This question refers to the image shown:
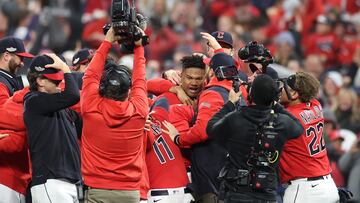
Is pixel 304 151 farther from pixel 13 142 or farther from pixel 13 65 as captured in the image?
pixel 13 65

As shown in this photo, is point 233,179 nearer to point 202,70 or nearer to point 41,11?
point 202,70

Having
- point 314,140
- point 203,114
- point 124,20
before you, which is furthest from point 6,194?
point 314,140

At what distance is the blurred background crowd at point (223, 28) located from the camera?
17.9 meters

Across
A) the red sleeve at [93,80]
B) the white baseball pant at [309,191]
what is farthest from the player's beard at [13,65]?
the white baseball pant at [309,191]

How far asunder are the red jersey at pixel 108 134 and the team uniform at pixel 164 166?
2.48ft

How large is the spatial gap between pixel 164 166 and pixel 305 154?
136cm

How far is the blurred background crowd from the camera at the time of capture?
17938mm

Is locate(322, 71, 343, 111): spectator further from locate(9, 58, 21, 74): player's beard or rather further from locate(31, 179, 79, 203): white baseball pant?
locate(31, 179, 79, 203): white baseball pant

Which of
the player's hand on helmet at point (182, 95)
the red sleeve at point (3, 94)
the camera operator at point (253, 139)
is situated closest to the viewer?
the camera operator at point (253, 139)

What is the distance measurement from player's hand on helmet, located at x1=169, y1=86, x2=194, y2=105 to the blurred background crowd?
6.26 meters

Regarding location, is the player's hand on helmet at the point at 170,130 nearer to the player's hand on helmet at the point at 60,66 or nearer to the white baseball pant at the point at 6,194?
the player's hand on helmet at the point at 60,66

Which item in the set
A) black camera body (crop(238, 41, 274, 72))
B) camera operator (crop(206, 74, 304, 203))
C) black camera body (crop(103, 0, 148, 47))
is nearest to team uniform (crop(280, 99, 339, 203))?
black camera body (crop(238, 41, 274, 72))

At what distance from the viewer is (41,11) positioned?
66.4 ft

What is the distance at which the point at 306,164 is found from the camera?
982 cm
